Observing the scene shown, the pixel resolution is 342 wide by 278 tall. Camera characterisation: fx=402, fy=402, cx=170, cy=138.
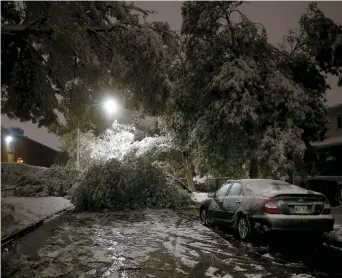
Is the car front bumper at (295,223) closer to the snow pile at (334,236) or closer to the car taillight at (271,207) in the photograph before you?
the car taillight at (271,207)

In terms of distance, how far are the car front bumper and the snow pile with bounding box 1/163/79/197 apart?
18046mm

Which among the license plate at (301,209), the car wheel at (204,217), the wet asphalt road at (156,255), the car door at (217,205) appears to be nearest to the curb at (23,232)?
the wet asphalt road at (156,255)

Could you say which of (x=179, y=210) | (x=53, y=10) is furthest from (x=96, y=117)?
(x=53, y=10)

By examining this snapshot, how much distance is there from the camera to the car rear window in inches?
380

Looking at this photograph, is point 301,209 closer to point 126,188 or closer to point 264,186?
point 264,186

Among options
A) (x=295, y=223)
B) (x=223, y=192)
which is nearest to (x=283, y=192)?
(x=295, y=223)

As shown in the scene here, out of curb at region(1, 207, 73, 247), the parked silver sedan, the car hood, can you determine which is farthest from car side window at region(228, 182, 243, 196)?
curb at region(1, 207, 73, 247)

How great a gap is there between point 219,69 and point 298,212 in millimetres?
12808

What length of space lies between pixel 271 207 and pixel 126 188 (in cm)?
969

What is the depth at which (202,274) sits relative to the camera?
6.32 m

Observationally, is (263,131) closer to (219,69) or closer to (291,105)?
(291,105)

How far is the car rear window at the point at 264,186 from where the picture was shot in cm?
966

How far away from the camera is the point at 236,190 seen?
10.6 metres

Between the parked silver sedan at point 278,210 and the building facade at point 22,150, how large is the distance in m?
36.7
